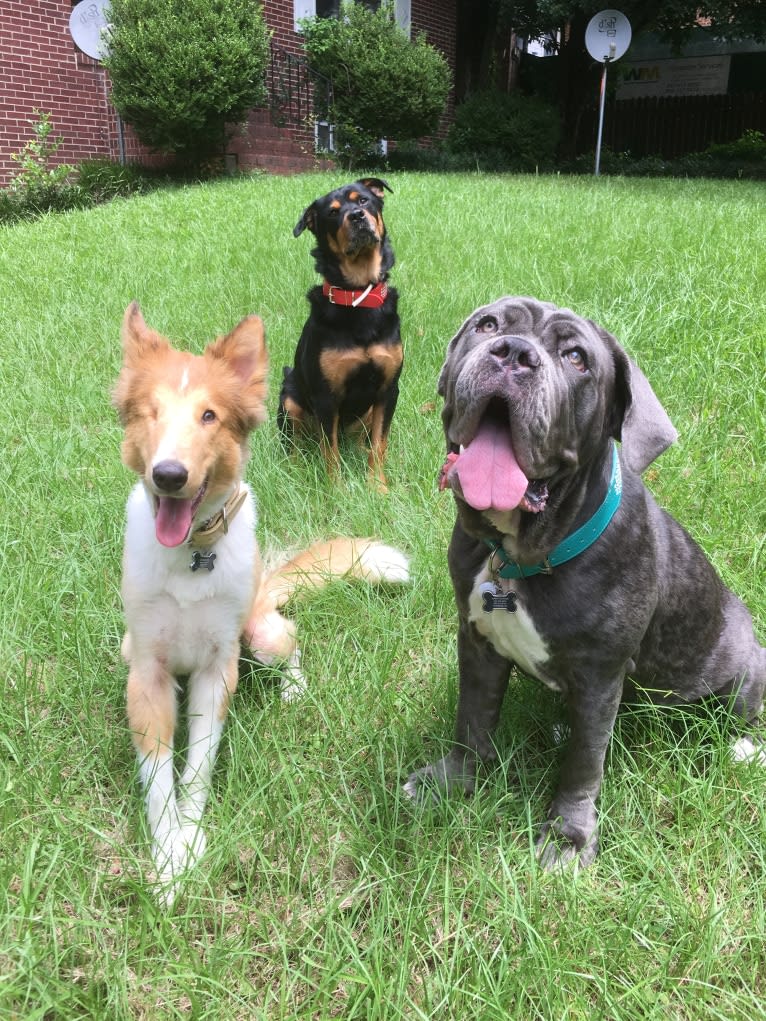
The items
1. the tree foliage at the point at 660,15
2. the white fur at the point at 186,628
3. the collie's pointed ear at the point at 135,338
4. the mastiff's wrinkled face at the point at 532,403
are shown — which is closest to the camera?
the mastiff's wrinkled face at the point at 532,403

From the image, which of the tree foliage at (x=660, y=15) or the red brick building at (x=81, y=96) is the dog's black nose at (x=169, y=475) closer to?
the red brick building at (x=81, y=96)

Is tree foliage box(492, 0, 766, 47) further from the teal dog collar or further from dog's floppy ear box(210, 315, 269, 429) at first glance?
the teal dog collar

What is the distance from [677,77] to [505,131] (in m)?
9.99

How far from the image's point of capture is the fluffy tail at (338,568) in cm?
281

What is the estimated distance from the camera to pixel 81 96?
12.6 metres

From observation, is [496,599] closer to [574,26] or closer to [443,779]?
[443,779]

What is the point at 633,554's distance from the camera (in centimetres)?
180

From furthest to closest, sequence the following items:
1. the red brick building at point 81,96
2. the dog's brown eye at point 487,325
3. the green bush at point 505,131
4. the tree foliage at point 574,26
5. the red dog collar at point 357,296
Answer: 1. the green bush at point 505,131
2. the tree foliage at point 574,26
3. the red brick building at point 81,96
4. the red dog collar at point 357,296
5. the dog's brown eye at point 487,325

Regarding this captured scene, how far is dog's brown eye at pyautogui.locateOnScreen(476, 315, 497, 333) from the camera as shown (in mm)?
1774

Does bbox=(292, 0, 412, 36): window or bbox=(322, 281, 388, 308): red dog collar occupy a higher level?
bbox=(292, 0, 412, 36): window

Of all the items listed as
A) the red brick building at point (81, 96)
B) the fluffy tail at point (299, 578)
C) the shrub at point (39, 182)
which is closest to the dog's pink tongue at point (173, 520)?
the fluffy tail at point (299, 578)

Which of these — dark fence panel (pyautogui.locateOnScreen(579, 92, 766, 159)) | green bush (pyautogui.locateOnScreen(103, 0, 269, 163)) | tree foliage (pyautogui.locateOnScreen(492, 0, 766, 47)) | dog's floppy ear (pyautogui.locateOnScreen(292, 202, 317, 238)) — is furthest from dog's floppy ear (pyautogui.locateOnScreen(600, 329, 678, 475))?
dark fence panel (pyautogui.locateOnScreen(579, 92, 766, 159))

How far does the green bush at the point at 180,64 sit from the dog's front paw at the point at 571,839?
12594mm

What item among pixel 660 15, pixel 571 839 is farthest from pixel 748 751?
pixel 660 15
